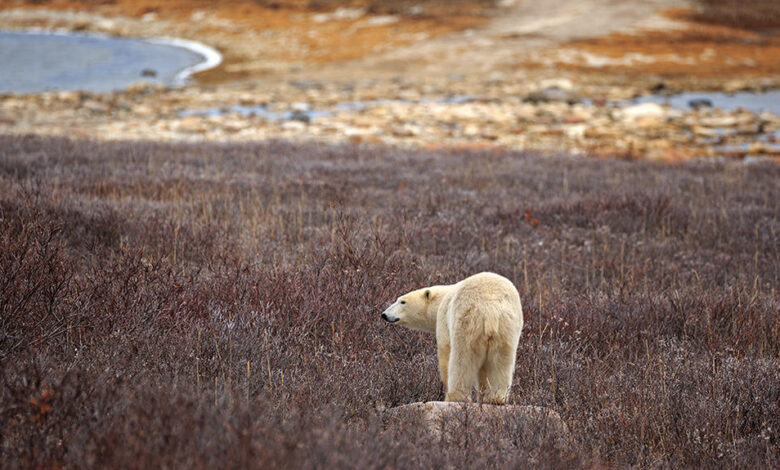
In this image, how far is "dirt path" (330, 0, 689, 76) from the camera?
4294 centimetres

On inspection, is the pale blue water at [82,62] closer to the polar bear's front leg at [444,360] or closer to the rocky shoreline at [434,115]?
the rocky shoreline at [434,115]

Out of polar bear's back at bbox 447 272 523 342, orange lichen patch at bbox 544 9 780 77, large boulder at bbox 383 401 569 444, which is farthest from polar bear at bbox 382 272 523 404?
orange lichen patch at bbox 544 9 780 77

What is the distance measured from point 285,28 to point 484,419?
58.6 meters

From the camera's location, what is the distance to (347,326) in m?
5.00

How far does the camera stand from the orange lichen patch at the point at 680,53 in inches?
1607

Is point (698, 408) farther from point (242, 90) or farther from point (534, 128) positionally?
point (242, 90)

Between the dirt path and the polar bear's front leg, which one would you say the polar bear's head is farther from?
the dirt path

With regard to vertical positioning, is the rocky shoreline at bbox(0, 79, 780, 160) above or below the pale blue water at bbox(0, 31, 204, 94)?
below

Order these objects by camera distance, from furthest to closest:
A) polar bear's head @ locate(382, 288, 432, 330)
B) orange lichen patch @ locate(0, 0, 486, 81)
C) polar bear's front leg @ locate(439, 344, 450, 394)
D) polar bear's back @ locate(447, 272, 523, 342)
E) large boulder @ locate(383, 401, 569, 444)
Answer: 1. orange lichen patch @ locate(0, 0, 486, 81)
2. polar bear's head @ locate(382, 288, 432, 330)
3. polar bear's front leg @ locate(439, 344, 450, 394)
4. polar bear's back @ locate(447, 272, 523, 342)
5. large boulder @ locate(383, 401, 569, 444)

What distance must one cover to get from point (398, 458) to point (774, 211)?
9.56m

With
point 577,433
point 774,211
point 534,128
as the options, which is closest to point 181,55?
point 534,128

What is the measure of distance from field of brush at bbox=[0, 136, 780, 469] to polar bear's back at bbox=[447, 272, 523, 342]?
0.58 meters

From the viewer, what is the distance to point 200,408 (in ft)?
8.90

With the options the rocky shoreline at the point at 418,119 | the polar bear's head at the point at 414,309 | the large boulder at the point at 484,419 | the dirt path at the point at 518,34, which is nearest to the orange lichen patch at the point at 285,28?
the dirt path at the point at 518,34
